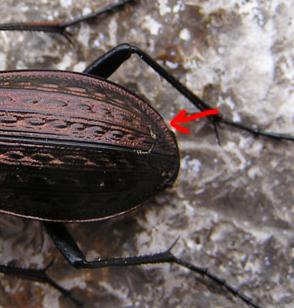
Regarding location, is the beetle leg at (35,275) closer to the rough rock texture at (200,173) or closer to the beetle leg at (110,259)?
the rough rock texture at (200,173)

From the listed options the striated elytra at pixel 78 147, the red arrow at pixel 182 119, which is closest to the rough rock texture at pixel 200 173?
the red arrow at pixel 182 119

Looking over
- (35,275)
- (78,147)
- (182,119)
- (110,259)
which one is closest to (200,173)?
(182,119)

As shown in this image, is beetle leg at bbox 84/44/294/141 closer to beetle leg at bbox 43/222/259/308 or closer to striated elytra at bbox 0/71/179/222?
striated elytra at bbox 0/71/179/222

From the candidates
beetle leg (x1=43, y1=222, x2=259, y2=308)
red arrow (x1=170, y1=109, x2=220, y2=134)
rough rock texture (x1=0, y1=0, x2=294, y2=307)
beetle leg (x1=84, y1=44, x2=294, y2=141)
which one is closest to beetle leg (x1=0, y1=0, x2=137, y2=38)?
rough rock texture (x1=0, y1=0, x2=294, y2=307)

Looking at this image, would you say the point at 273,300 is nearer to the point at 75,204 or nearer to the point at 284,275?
the point at 284,275

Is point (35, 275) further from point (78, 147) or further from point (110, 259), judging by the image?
point (78, 147)

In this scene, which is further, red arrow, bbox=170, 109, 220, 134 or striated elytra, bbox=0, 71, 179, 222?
red arrow, bbox=170, 109, 220, 134

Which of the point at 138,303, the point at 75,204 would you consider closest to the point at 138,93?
the point at 75,204
